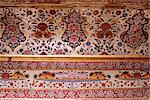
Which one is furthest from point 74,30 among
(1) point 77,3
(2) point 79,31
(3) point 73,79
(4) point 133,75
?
(4) point 133,75

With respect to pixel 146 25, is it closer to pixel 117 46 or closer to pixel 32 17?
pixel 117 46

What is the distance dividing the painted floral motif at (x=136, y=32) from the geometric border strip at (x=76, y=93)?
30cm

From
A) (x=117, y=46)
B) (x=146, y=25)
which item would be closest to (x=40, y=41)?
(x=117, y=46)

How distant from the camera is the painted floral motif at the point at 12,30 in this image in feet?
6.47

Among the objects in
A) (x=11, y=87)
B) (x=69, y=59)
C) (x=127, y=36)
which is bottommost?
(x=11, y=87)

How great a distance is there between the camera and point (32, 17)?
1974 mm

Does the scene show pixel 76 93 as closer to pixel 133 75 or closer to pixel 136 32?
pixel 133 75

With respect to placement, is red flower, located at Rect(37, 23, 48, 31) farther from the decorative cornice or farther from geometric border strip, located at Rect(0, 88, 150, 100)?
geometric border strip, located at Rect(0, 88, 150, 100)

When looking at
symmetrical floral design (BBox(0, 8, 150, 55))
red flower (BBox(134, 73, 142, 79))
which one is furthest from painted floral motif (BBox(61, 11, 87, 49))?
red flower (BBox(134, 73, 142, 79))

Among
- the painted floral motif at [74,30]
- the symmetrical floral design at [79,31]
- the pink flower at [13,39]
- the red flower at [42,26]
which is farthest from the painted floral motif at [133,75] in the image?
the pink flower at [13,39]

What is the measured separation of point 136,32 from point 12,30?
70 centimetres

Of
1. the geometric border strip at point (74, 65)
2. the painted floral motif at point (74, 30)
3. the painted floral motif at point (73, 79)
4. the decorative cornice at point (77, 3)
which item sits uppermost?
the decorative cornice at point (77, 3)

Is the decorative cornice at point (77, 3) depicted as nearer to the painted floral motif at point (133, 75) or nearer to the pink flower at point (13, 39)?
the pink flower at point (13, 39)

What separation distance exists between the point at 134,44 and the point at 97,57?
0.23 metres
